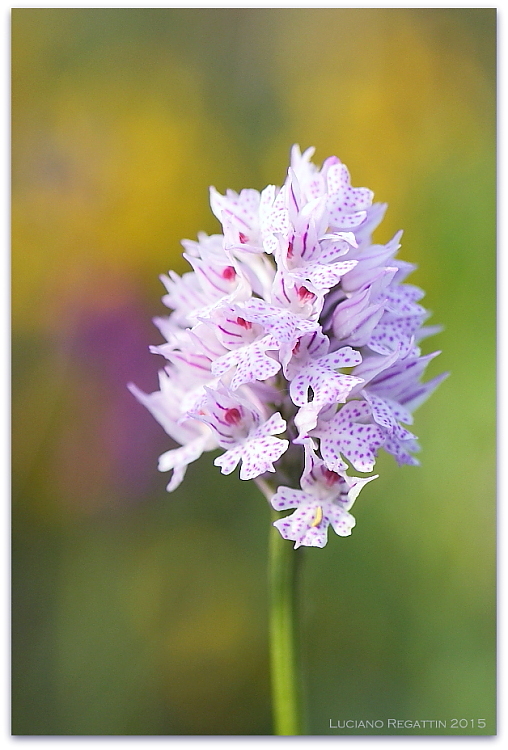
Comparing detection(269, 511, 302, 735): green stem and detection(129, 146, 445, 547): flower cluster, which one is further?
detection(269, 511, 302, 735): green stem

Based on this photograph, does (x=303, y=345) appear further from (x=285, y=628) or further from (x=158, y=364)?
(x=158, y=364)

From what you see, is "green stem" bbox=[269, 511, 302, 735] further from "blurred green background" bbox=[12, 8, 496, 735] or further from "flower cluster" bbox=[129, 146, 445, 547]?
"blurred green background" bbox=[12, 8, 496, 735]

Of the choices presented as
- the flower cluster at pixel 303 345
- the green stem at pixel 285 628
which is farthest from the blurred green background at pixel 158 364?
the flower cluster at pixel 303 345

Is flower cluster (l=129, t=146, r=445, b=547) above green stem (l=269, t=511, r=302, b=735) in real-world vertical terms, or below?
above

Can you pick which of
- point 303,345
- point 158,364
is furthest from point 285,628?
point 158,364

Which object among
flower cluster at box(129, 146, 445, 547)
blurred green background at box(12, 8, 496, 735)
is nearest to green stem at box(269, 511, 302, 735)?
flower cluster at box(129, 146, 445, 547)

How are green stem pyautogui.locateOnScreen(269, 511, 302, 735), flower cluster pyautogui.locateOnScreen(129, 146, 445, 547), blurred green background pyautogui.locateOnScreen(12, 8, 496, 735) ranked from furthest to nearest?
blurred green background pyautogui.locateOnScreen(12, 8, 496, 735)
green stem pyautogui.locateOnScreen(269, 511, 302, 735)
flower cluster pyautogui.locateOnScreen(129, 146, 445, 547)
